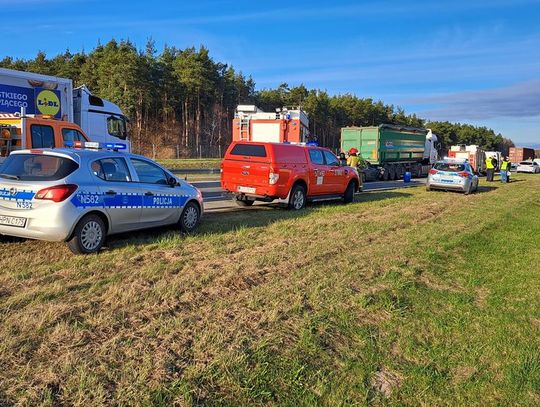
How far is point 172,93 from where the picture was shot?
64062 millimetres

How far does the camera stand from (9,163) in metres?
7.25

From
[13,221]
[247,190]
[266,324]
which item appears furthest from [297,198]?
[266,324]

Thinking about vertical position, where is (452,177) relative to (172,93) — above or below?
below

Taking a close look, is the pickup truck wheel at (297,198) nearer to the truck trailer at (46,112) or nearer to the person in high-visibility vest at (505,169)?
the truck trailer at (46,112)

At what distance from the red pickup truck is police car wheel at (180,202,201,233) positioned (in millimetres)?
3268

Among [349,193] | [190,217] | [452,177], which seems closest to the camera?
[190,217]

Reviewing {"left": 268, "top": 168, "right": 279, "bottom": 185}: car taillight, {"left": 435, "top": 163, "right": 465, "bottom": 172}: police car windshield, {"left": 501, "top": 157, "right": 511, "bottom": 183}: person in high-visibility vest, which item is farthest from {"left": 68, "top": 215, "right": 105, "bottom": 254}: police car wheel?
{"left": 501, "top": 157, "right": 511, "bottom": 183}: person in high-visibility vest

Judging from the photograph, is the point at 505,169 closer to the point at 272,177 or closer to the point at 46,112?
the point at 272,177

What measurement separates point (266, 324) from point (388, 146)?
29.7 metres

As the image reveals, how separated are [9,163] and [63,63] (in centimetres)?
6340

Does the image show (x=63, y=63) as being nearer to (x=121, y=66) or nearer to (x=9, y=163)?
(x=121, y=66)

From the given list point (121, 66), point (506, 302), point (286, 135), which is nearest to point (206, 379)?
point (506, 302)

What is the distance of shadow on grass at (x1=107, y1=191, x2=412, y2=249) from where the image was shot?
806cm

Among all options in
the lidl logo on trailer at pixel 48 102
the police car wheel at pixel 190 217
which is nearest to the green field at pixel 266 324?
the police car wheel at pixel 190 217
